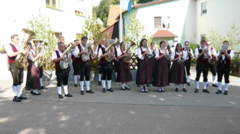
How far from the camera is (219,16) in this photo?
19688 millimetres

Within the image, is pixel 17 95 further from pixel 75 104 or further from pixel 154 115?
pixel 154 115

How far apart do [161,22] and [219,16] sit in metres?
7.81

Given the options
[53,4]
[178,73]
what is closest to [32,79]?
[178,73]

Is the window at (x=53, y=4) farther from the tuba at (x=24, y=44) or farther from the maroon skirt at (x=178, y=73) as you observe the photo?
the maroon skirt at (x=178, y=73)

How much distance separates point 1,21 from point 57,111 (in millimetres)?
10629

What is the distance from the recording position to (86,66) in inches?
310

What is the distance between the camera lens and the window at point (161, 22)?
85.8ft

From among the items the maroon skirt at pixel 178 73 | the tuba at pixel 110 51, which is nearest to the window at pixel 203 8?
the maroon skirt at pixel 178 73

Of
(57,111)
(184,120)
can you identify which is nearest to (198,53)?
(184,120)

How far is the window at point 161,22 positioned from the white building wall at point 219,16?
361 centimetres

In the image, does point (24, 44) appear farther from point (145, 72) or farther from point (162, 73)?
point (162, 73)

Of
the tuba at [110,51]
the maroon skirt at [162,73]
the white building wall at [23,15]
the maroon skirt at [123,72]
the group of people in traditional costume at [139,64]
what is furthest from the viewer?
the white building wall at [23,15]

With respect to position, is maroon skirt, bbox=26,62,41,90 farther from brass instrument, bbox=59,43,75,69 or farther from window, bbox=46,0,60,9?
Result: window, bbox=46,0,60,9

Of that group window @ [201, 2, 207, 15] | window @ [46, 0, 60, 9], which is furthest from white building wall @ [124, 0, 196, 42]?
window @ [46, 0, 60, 9]
